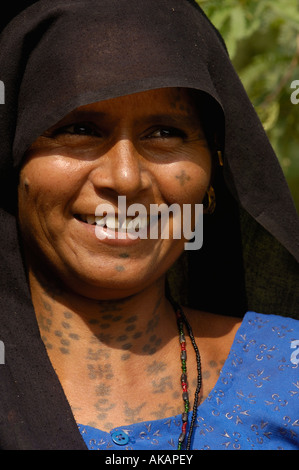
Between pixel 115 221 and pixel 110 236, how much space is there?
0.16 feet

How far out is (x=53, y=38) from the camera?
2271 millimetres

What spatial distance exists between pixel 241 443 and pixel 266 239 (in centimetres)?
82

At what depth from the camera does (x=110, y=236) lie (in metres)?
2.37

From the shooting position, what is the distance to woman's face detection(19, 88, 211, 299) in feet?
7.55

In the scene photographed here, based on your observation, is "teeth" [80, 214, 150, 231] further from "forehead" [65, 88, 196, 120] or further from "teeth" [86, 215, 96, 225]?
"forehead" [65, 88, 196, 120]

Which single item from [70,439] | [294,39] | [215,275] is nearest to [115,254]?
[70,439]

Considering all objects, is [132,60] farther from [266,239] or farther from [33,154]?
[266,239]

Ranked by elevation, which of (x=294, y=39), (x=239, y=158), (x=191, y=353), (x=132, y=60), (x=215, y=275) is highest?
(x=294, y=39)

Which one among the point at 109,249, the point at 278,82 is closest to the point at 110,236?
the point at 109,249

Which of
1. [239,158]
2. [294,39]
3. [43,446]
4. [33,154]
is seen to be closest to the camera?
[43,446]

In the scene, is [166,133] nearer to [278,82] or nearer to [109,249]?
[109,249]

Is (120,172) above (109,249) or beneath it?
above

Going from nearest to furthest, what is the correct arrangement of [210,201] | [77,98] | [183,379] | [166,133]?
[77,98], [166,133], [183,379], [210,201]

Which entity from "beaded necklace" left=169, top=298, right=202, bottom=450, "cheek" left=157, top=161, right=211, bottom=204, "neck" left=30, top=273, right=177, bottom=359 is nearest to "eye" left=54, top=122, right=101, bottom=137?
"cheek" left=157, top=161, right=211, bottom=204
